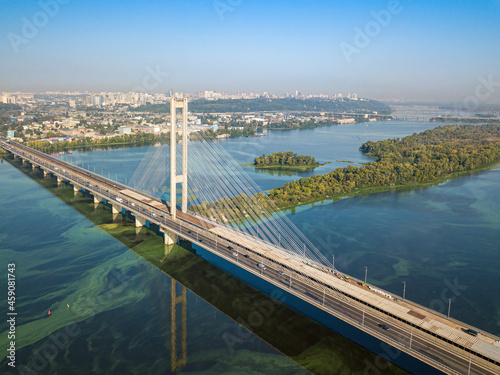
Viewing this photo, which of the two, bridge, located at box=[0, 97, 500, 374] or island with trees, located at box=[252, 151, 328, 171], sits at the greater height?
island with trees, located at box=[252, 151, 328, 171]

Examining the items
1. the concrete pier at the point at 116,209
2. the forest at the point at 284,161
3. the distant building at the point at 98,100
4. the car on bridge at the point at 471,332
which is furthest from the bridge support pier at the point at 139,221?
the distant building at the point at 98,100

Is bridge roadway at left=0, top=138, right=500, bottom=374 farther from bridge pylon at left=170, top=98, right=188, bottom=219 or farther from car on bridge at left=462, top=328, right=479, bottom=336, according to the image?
bridge pylon at left=170, top=98, right=188, bottom=219

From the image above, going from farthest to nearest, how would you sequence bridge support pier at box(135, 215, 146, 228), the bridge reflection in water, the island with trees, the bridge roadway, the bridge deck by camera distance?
the island with trees → bridge support pier at box(135, 215, 146, 228) → the bridge reflection in water → the bridge deck → the bridge roadway

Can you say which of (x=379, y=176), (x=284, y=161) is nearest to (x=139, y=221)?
(x=379, y=176)

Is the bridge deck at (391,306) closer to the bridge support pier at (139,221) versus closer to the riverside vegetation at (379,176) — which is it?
the riverside vegetation at (379,176)

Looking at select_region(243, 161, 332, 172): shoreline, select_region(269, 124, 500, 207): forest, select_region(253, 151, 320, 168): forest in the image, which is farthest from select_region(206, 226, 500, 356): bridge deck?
select_region(253, 151, 320, 168): forest

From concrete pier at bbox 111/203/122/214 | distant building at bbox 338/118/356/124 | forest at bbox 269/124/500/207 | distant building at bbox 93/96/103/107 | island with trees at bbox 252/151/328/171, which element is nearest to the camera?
concrete pier at bbox 111/203/122/214
